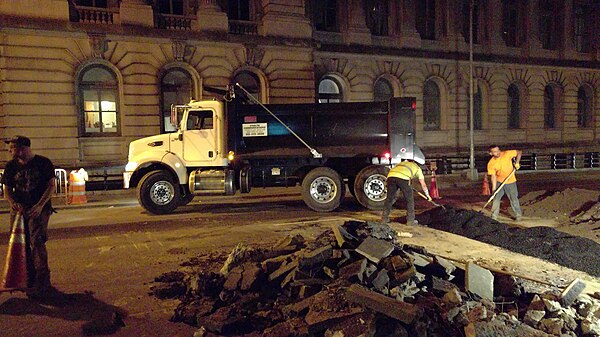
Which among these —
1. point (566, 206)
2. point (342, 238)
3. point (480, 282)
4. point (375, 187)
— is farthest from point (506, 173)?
point (480, 282)

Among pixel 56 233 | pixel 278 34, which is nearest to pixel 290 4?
pixel 278 34

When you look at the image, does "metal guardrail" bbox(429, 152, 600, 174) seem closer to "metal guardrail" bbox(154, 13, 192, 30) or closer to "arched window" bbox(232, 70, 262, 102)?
"arched window" bbox(232, 70, 262, 102)

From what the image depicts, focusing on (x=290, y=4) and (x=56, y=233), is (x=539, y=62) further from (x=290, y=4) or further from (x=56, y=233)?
(x=56, y=233)

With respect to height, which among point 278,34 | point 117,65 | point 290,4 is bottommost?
point 117,65

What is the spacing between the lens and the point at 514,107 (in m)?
31.3

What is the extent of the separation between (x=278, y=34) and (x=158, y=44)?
5.72m

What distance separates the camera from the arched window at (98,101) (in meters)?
19.9

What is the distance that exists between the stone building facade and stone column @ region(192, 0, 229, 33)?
47 mm

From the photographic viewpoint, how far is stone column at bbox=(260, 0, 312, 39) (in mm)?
22500

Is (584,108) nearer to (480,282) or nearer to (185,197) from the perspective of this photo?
(185,197)

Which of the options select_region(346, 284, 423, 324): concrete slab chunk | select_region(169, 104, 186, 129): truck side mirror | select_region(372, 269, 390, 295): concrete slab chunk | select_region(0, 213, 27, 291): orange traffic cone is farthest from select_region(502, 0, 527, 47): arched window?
select_region(0, 213, 27, 291): orange traffic cone

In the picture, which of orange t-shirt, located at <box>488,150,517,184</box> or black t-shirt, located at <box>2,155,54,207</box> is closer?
black t-shirt, located at <box>2,155,54,207</box>

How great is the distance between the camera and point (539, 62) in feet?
102

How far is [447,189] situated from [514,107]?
16.4 metres
